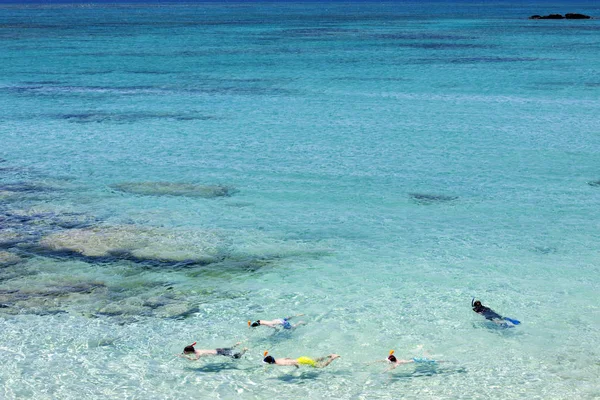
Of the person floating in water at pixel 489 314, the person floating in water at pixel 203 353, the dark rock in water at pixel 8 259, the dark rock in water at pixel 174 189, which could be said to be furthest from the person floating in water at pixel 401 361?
the dark rock in water at pixel 174 189

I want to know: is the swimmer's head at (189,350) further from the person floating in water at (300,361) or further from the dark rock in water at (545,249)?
the dark rock in water at (545,249)

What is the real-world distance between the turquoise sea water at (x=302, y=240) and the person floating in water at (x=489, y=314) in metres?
0.11

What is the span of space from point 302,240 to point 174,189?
4687mm

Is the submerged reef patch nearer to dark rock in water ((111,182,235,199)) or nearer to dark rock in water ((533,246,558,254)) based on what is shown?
dark rock in water ((111,182,235,199))

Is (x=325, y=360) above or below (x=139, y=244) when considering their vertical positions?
below

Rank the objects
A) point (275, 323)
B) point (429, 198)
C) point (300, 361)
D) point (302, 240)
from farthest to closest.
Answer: point (429, 198)
point (302, 240)
point (275, 323)
point (300, 361)

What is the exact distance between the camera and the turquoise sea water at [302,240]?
10234mm

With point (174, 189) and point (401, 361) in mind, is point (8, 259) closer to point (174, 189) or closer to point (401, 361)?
point (174, 189)

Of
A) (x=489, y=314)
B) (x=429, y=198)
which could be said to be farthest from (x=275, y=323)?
(x=429, y=198)

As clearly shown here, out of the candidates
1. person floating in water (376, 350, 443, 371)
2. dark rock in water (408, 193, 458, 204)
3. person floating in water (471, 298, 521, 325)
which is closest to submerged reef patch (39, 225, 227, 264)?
person floating in water (376, 350, 443, 371)

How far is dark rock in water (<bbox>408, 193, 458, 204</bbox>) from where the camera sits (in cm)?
1750

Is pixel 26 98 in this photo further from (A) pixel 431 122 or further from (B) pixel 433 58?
(B) pixel 433 58

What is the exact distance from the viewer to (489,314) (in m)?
11.6

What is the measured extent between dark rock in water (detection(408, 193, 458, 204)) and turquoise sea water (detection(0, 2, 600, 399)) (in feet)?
0.23
